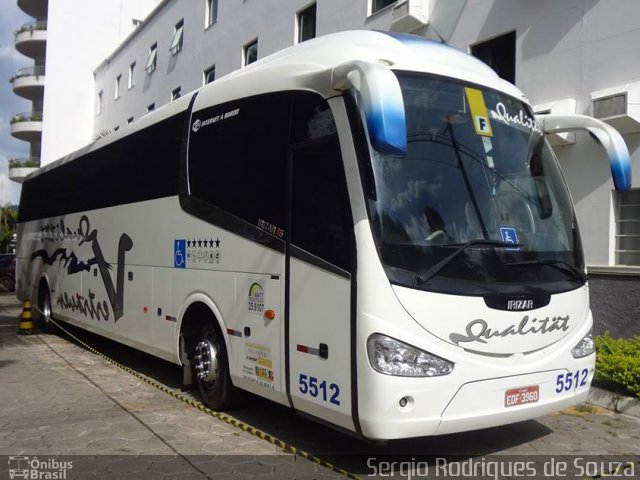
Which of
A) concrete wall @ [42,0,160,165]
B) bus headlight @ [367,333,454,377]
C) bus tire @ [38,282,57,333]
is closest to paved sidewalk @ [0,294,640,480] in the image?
bus headlight @ [367,333,454,377]

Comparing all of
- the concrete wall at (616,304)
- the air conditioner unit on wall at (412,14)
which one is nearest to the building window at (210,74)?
the air conditioner unit on wall at (412,14)

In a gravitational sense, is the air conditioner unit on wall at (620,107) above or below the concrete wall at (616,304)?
above

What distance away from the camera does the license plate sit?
430cm

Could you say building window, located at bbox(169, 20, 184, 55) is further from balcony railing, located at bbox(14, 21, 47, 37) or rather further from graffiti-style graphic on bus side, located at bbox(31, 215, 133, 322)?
balcony railing, located at bbox(14, 21, 47, 37)

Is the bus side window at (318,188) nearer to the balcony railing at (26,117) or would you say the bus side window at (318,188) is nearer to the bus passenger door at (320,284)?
the bus passenger door at (320,284)

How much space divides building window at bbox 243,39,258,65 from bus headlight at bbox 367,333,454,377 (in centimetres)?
1548

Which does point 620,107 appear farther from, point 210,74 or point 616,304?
point 210,74

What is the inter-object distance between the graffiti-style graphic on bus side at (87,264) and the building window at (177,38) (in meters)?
13.5

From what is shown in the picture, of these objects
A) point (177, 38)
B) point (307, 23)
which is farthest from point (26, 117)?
point (307, 23)

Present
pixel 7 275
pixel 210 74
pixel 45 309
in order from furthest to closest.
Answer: pixel 7 275 → pixel 210 74 → pixel 45 309

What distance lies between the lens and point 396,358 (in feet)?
13.0

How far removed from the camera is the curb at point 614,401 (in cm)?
628

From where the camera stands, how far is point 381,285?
401cm

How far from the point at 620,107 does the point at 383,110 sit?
5.77 m
